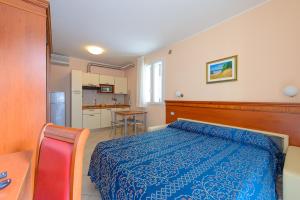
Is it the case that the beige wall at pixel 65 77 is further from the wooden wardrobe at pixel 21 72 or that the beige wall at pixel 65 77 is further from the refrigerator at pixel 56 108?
the wooden wardrobe at pixel 21 72

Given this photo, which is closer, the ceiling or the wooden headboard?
the wooden headboard

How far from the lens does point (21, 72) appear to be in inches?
58.2

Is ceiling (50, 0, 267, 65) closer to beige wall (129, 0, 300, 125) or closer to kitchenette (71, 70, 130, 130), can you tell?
beige wall (129, 0, 300, 125)

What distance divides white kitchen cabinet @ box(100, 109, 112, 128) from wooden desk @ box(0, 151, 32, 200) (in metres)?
3.89

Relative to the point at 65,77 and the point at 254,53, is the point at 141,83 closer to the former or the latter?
the point at 65,77

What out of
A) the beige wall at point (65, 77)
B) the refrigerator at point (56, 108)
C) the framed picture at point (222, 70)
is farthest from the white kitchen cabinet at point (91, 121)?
the framed picture at point (222, 70)

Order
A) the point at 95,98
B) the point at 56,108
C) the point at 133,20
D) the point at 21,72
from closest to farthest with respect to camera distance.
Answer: the point at 21,72
the point at 133,20
the point at 56,108
the point at 95,98

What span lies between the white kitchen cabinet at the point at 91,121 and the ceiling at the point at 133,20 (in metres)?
2.17

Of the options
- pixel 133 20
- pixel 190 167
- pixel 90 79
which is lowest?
pixel 190 167

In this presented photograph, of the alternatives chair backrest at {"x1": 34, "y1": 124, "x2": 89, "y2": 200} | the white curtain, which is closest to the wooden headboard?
the white curtain

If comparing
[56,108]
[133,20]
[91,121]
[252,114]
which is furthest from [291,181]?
[91,121]

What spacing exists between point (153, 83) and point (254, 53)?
2.64 m

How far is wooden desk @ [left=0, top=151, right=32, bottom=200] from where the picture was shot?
0.67 metres

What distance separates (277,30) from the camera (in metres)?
1.97
